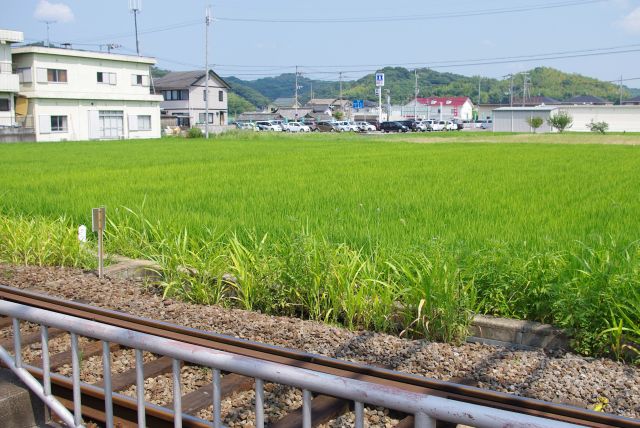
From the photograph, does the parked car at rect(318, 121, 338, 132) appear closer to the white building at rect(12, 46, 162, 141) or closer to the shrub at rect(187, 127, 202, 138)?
the shrub at rect(187, 127, 202, 138)

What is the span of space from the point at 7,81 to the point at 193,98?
27515mm

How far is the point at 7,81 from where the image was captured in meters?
40.4

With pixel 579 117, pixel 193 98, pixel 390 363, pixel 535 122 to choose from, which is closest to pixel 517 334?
pixel 390 363

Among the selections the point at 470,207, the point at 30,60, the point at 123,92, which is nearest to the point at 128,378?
the point at 470,207

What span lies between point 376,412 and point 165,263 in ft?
11.9

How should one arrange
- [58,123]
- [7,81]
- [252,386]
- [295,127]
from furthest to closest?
[295,127] < [58,123] < [7,81] < [252,386]

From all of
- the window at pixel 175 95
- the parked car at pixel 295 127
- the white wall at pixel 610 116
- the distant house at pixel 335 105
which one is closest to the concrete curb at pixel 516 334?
the white wall at pixel 610 116

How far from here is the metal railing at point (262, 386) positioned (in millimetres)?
1961

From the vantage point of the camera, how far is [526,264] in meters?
5.71

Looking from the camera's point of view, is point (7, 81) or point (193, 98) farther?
point (193, 98)

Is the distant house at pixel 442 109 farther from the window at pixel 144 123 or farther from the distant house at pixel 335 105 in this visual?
the window at pixel 144 123

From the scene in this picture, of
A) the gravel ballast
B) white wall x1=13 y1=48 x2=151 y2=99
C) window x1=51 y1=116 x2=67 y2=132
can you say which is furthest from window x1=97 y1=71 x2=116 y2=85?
the gravel ballast

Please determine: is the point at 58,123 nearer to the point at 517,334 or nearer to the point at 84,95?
the point at 84,95

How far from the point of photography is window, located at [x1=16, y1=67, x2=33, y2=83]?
42.4m
